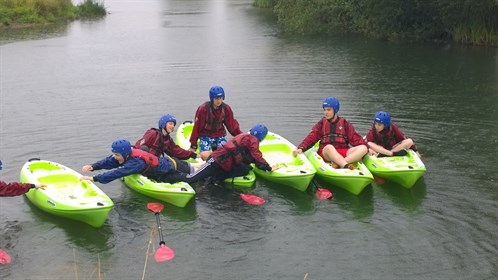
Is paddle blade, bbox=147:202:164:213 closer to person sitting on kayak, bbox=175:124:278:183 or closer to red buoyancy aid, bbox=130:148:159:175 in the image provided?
red buoyancy aid, bbox=130:148:159:175

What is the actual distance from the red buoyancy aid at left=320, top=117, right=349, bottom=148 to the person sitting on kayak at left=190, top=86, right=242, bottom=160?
176 cm

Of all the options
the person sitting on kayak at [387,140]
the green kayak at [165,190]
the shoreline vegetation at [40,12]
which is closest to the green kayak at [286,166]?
the person sitting on kayak at [387,140]

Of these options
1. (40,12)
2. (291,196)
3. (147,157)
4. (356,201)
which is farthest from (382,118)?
(40,12)

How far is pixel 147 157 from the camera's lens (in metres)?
9.84

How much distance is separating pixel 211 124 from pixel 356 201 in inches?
124

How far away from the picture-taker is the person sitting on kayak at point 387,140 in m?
10.7

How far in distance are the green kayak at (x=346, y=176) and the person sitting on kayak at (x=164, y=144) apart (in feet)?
7.47

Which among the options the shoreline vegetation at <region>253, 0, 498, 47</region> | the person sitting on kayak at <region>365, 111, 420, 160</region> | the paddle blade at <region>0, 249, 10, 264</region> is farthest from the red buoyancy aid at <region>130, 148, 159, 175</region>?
the shoreline vegetation at <region>253, 0, 498, 47</region>

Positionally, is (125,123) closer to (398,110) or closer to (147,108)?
(147,108)

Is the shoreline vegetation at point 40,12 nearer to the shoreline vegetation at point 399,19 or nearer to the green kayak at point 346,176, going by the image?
the shoreline vegetation at point 399,19

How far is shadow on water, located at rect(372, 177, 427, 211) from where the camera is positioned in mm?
9828

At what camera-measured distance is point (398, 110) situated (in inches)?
611

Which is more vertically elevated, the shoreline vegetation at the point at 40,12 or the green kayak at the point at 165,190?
the shoreline vegetation at the point at 40,12

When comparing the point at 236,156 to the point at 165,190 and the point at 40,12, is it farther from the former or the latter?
the point at 40,12
